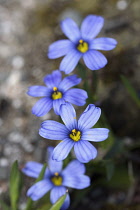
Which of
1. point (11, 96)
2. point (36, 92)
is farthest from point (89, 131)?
point (11, 96)

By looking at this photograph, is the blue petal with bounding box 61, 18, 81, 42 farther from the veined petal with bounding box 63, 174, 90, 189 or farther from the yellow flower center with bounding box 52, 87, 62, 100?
the veined petal with bounding box 63, 174, 90, 189

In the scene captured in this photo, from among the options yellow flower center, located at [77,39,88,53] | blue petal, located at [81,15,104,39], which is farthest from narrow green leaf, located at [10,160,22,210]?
blue petal, located at [81,15,104,39]

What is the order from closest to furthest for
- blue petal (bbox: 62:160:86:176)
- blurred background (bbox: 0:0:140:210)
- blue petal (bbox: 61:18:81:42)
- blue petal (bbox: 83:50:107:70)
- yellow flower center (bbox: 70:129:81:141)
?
yellow flower center (bbox: 70:129:81:141)
blue petal (bbox: 83:50:107:70)
blue petal (bbox: 62:160:86:176)
blue petal (bbox: 61:18:81:42)
blurred background (bbox: 0:0:140:210)

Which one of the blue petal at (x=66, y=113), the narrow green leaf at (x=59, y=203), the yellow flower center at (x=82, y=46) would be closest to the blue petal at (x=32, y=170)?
the narrow green leaf at (x=59, y=203)

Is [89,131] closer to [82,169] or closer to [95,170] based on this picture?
[82,169]

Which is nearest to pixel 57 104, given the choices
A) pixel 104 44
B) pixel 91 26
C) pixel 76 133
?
Answer: pixel 76 133

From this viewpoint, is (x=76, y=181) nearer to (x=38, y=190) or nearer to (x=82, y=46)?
(x=38, y=190)
